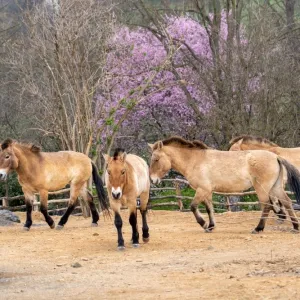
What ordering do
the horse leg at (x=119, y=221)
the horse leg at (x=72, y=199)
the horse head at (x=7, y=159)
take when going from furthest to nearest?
the horse leg at (x=72, y=199)
the horse head at (x=7, y=159)
the horse leg at (x=119, y=221)

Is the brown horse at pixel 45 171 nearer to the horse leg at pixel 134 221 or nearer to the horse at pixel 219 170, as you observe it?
the horse at pixel 219 170

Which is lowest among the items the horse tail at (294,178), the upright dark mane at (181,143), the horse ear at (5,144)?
the horse tail at (294,178)

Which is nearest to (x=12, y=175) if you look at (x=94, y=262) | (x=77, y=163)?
(x=77, y=163)

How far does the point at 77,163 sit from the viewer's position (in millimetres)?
17875

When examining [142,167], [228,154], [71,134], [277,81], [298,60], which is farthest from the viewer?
[298,60]

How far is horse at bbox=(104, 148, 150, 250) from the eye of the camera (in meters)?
12.9

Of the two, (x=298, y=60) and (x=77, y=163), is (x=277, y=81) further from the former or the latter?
(x=77, y=163)

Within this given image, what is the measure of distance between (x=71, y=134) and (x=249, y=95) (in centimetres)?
518

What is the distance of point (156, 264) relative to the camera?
37.4 ft

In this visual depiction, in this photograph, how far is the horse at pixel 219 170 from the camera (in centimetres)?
1498

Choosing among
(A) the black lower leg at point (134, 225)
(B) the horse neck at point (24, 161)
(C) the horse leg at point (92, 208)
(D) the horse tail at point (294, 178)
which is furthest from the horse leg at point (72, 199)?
(D) the horse tail at point (294, 178)

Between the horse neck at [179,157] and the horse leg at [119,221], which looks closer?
the horse leg at [119,221]

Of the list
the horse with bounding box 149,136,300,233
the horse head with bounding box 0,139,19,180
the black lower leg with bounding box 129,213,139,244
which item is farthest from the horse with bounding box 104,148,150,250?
the horse head with bounding box 0,139,19,180

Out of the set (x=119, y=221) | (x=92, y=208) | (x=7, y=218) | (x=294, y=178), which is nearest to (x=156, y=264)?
(x=119, y=221)
